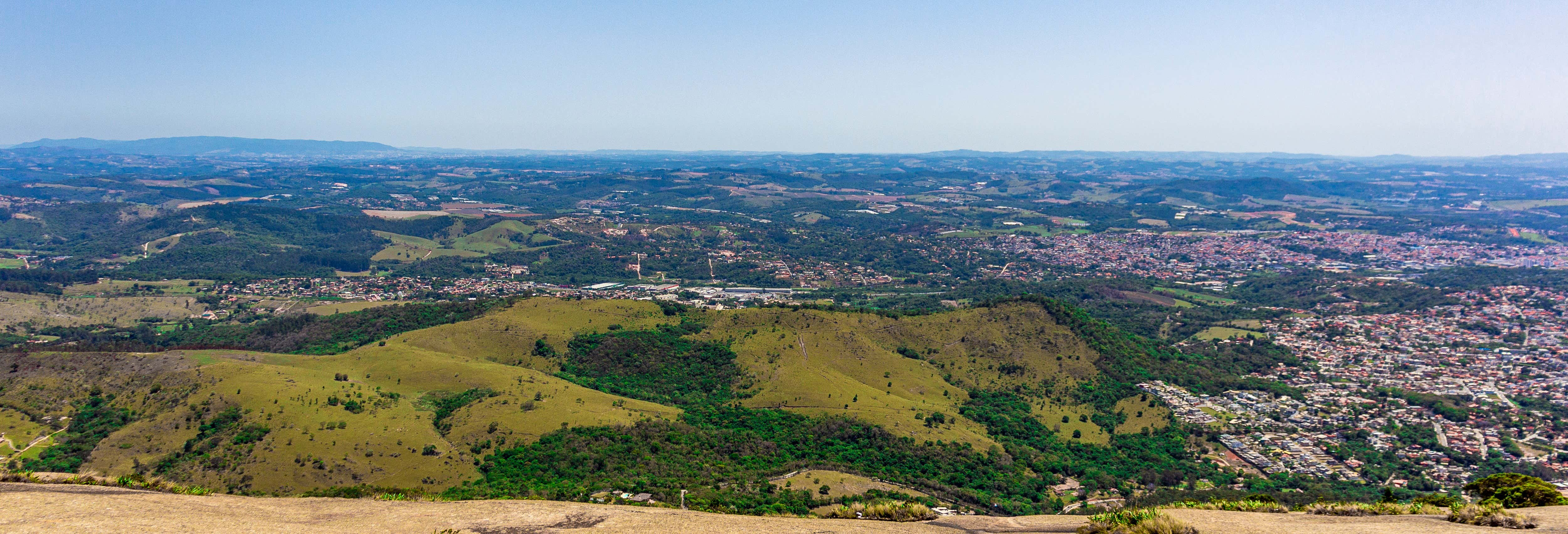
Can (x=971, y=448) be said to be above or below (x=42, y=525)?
below

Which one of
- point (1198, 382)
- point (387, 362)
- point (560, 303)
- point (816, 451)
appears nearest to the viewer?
point (816, 451)

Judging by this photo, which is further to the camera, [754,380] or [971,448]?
Answer: [754,380]

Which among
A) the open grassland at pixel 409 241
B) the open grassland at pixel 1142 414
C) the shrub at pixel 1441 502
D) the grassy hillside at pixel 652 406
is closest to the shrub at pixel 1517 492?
the shrub at pixel 1441 502

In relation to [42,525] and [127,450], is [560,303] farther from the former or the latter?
[42,525]

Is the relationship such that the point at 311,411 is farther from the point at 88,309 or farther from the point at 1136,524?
the point at 88,309

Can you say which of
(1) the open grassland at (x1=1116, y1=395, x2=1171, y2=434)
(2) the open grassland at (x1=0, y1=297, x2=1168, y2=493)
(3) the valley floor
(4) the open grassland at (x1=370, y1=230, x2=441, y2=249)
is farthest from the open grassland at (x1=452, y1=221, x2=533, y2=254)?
(3) the valley floor

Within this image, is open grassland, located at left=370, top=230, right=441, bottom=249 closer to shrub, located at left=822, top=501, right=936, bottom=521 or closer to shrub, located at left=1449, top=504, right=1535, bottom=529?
shrub, located at left=822, top=501, right=936, bottom=521

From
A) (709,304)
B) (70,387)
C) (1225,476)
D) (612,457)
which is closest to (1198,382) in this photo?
(1225,476)
